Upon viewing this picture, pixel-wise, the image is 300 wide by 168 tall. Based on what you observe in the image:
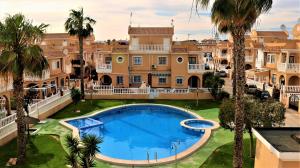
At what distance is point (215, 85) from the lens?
3400 cm

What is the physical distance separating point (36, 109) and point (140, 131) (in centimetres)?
991

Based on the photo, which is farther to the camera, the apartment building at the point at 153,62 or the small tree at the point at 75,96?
the apartment building at the point at 153,62

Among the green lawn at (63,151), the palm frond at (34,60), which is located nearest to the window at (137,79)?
the green lawn at (63,151)

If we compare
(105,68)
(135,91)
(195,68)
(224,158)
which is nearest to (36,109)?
(135,91)

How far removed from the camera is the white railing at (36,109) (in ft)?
67.1

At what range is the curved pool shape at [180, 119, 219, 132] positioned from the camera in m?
24.8

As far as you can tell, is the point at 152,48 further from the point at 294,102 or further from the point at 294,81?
the point at 294,102

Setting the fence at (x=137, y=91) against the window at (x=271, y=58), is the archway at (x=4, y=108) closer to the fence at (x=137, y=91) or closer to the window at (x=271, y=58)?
the fence at (x=137, y=91)

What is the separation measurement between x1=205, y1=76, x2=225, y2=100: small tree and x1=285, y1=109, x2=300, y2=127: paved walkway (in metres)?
8.01

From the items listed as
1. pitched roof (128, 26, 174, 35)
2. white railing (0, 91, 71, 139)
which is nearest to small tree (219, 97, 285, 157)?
white railing (0, 91, 71, 139)

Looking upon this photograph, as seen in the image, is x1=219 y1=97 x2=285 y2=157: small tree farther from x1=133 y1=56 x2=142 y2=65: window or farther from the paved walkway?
x1=133 y1=56 x2=142 y2=65: window

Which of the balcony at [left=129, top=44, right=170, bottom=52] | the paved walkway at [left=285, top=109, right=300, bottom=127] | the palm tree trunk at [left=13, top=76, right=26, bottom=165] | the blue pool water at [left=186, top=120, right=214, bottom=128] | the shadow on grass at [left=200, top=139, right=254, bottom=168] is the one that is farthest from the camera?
the balcony at [left=129, top=44, right=170, bottom=52]

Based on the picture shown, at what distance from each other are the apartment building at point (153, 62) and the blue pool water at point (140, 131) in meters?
8.55

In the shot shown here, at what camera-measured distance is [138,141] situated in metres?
23.0
